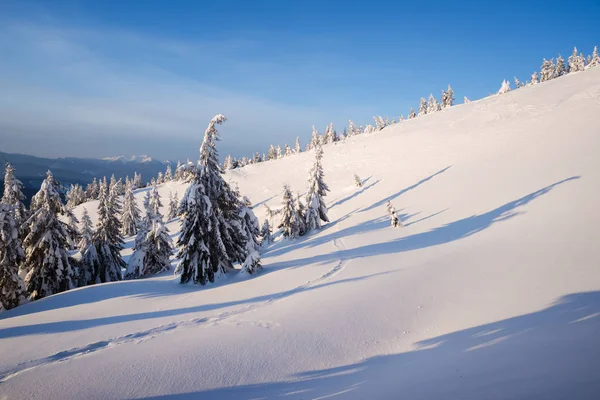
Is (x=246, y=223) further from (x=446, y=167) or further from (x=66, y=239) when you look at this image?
(x=446, y=167)

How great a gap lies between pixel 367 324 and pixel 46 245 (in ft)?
71.7

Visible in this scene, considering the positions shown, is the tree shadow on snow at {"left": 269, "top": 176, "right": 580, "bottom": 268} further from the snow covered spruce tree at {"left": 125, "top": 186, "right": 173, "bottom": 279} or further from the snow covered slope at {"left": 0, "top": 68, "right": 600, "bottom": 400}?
the snow covered spruce tree at {"left": 125, "top": 186, "right": 173, "bottom": 279}

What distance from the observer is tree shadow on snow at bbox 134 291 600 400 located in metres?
4.77

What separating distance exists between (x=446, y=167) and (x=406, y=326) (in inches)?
1652

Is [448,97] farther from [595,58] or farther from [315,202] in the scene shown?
[315,202]

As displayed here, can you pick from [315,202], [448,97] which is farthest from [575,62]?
[315,202]

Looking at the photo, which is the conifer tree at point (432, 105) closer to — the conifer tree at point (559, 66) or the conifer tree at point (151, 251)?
the conifer tree at point (559, 66)

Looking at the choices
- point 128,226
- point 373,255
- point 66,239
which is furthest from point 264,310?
point 128,226

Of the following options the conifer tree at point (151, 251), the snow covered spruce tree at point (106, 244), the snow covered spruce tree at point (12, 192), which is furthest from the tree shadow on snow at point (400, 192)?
the snow covered spruce tree at point (12, 192)

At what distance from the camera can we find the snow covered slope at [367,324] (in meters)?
5.64

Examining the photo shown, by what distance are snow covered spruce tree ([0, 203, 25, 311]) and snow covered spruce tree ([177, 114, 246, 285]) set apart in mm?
11328

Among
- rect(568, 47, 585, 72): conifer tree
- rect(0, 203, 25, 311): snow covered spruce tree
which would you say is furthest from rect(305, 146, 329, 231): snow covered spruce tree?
→ rect(568, 47, 585, 72): conifer tree

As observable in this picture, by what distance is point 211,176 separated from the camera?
603 inches

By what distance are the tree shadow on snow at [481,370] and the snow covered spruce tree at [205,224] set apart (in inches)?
375
